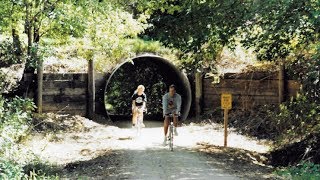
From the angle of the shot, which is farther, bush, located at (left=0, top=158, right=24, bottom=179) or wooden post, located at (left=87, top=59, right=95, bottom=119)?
wooden post, located at (left=87, top=59, right=95, bottom=119)

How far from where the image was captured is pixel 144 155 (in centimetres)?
1144

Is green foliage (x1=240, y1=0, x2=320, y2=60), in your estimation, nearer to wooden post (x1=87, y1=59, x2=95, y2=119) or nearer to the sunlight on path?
the sunlight on path

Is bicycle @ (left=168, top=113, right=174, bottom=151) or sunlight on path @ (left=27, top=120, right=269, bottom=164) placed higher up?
bicycle @ (left=168, top=113, right=174, bottom=151)

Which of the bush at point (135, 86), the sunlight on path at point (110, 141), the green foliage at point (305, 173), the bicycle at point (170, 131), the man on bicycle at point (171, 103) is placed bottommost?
the green foliage at point (305, 173)

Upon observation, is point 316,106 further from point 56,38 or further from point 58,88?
point 58,88

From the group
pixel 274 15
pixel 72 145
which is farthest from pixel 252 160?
pixel 72 145

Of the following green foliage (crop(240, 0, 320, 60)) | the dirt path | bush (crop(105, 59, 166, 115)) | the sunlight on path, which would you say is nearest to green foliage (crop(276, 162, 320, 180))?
the dirt path

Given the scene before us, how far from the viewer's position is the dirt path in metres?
9.54

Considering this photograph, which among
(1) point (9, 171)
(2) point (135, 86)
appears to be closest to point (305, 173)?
(1) point (9, 171)

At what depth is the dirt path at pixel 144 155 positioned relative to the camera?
31.3 ft

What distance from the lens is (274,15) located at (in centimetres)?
930

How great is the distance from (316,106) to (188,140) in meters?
4.06

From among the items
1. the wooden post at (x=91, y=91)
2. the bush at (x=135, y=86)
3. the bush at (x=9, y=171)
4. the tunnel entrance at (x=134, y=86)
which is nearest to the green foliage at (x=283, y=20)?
the bush at (x=9, y=171)

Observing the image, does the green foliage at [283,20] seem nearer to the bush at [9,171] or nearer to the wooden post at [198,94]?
the bush at [9,171]
